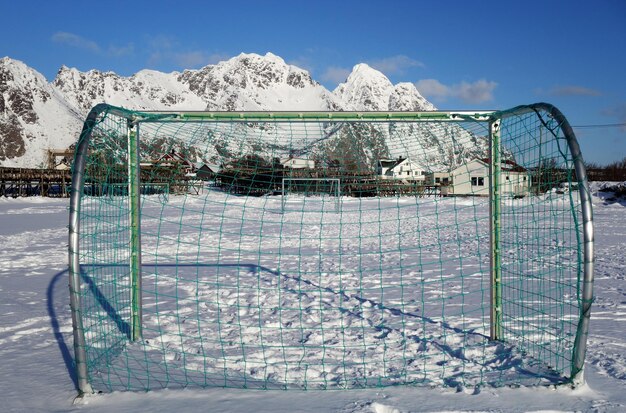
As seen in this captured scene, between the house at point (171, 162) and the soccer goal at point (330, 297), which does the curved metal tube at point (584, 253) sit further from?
the house at point (171, 162)

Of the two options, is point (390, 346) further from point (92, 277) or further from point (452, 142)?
point (92, 277)

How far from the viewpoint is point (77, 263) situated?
267 centimetres

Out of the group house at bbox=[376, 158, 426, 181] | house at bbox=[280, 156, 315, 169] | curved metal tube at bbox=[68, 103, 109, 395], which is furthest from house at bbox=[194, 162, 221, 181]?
curved metal tube at bbox=[68, 103, 109, 395]

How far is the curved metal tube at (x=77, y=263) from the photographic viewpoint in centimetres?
264

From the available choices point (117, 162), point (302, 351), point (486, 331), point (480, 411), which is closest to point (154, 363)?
point (302, 351)

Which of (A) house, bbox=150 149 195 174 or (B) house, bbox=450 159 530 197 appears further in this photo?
(A) house, bbox=150 149 195 174

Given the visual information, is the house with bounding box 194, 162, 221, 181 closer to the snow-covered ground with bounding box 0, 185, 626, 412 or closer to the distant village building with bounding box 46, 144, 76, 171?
the snow-covered ground with bounding box 0, 185, 626, 412

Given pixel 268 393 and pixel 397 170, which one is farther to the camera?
pixel 397 170

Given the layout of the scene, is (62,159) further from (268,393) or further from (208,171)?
(268,393)

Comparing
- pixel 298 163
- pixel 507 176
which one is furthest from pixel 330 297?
pixel 298 163

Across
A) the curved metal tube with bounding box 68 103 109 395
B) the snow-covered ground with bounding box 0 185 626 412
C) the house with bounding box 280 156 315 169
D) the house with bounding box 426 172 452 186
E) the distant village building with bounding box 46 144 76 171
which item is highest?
the distant village building with bounding box 46 144 76 171

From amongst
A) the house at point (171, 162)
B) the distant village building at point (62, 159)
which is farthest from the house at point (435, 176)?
the distant village building at point (62, 159)

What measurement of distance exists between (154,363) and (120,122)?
1.96m

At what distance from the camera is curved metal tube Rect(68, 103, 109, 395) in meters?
2.64
